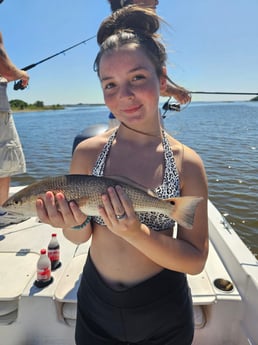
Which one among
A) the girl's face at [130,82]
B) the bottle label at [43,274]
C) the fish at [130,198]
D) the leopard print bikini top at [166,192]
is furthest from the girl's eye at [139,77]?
the bottle label at [43,274]

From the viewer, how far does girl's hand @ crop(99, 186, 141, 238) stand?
4.56 ft

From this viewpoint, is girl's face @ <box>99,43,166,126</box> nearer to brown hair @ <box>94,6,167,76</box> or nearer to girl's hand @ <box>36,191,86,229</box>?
brown hair @ <box>94,6,167,76</box>

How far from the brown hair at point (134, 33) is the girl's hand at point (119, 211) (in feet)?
2.73

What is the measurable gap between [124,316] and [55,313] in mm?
1088

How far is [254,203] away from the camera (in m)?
7.31

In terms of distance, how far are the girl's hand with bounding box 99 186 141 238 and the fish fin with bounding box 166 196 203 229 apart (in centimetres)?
22

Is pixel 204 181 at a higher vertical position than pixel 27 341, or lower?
higher

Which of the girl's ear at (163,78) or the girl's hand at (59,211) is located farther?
the girl's ear at (163,78)

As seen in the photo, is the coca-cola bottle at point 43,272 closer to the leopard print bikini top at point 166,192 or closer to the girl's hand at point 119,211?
the leopard print bikini top at point 166,192

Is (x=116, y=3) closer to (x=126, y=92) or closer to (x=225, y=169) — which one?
(x=126, y=92)

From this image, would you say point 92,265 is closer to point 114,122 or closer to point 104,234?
point 104,234

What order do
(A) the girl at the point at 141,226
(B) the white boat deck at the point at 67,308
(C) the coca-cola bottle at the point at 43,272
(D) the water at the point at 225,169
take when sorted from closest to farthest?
(A) the girl at the point at 141,226 < (B) the white boat deck at the point at 67,308 < (C) the coca-cola bottle at the point at 43,272 < (D) the water at the point at 225,169

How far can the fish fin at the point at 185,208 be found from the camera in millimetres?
1445

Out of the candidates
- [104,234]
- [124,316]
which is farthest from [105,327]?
[104,234]
